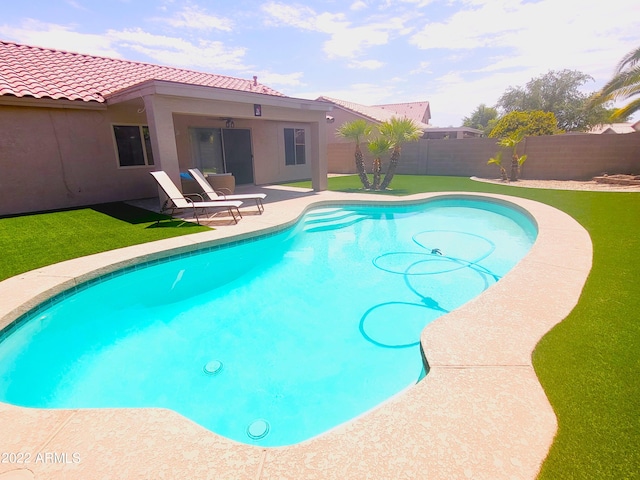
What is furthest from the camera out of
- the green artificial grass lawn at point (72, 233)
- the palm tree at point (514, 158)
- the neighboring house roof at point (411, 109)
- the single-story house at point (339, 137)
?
the neighboring house roof at point (411, 109)

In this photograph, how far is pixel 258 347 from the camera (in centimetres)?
412

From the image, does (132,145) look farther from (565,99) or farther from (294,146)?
(565,99)

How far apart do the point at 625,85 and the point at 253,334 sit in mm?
19388

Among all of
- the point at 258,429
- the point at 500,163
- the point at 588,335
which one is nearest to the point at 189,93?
the point at 258,429

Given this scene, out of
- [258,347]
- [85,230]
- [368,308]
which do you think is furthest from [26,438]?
[85,230]

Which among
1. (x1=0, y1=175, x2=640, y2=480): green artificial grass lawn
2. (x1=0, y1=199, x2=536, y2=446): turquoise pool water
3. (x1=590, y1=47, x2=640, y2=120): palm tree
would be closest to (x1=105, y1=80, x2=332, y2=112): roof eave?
(x1=0, y1=175, x2=640, y2=480): green artificial grass lawn

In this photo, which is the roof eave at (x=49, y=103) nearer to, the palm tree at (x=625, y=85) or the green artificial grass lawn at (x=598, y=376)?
the green artificial grass lawn at (x=598, y=376)

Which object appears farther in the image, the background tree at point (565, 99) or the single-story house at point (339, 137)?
the background tree at point (565, 99)

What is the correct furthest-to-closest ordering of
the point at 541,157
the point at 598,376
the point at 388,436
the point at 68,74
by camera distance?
the point at 541,157 → the point at 68,74 → the point at 598,376 → the point at 388,436

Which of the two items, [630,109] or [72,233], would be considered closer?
[72,233]

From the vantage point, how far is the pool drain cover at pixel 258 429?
113 inches

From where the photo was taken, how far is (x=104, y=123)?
1048cm

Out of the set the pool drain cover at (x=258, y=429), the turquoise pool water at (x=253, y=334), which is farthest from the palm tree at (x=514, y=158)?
the pool drain cover at (x=258, y=429)

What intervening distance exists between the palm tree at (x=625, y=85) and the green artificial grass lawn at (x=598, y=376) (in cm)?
1406
